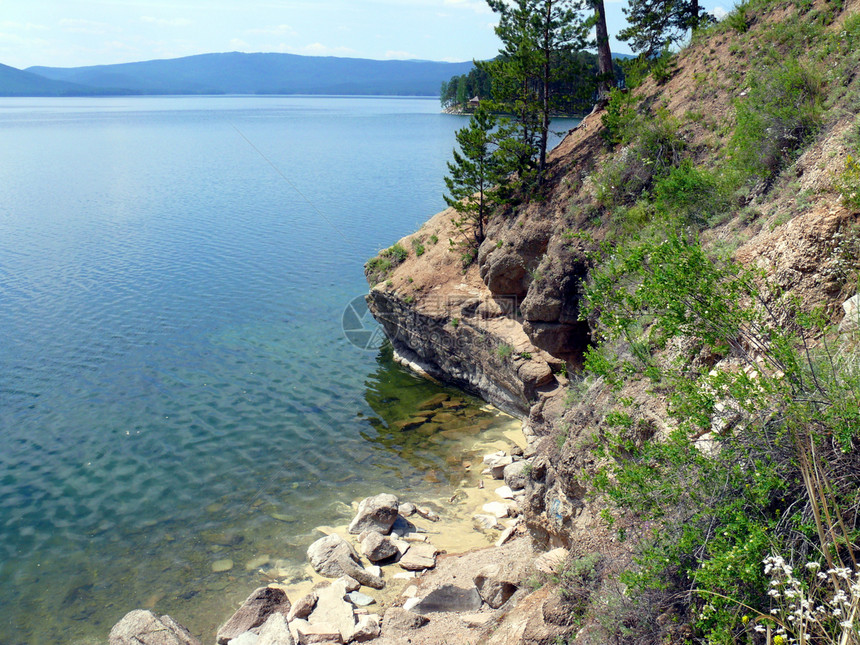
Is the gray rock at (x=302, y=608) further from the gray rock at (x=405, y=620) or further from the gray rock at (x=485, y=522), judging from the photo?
the gray rock at (x=485, y=522)

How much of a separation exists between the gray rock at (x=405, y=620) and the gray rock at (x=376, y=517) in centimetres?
327

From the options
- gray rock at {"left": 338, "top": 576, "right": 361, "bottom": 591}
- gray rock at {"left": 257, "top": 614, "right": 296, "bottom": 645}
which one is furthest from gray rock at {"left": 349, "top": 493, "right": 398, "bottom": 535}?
gray rock at {"left": 257, "top": 614, "right": 296, "bottom": 645}

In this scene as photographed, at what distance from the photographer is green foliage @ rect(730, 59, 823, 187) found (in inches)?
529

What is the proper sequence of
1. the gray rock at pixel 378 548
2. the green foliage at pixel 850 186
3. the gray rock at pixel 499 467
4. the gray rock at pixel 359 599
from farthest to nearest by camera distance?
the gray rock at pixel 499 467 → the gray rock at pixel 378 548 → the gray rock at pixel 359 599 → the green foliage at pixel 850 186

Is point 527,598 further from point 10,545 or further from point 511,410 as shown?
point 10,545

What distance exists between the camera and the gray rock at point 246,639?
37.1 feet

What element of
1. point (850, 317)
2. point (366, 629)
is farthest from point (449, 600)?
point (850, 317)

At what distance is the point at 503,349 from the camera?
2108 cm

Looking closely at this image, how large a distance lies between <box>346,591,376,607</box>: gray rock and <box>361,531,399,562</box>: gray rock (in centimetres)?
125

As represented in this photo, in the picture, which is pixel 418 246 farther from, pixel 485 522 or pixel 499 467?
pixel 485 522

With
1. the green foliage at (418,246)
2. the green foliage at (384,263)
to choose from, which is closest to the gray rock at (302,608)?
the green foliage at (384,263)

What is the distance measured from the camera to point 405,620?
1134cm

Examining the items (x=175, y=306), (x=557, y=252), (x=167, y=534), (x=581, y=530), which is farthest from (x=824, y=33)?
(x=175, y=306)

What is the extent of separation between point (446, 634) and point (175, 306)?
24622 mm
